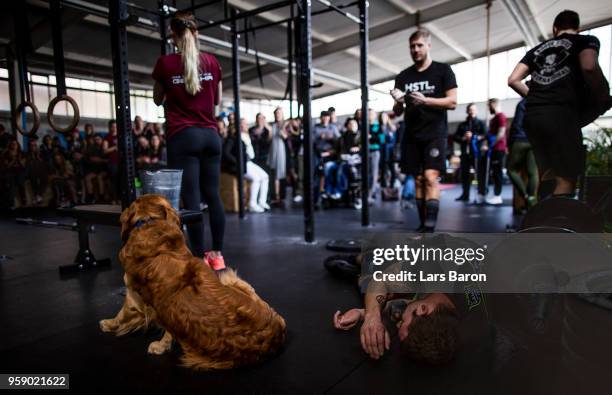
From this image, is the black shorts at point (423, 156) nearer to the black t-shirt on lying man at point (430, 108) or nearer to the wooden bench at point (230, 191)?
the black t-shirt on lying man at point (430, 108)

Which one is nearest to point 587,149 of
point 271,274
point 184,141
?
point 271,274

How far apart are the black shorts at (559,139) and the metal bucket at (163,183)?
214 centimetres

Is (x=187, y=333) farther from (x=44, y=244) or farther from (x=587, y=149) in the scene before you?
(x=44, y=244)

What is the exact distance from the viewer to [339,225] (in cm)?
416

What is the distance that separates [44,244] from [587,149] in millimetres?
4193

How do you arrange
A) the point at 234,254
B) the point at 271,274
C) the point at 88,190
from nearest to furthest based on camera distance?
the point at 271,274 → the point at 234,254 → the point at 88,190

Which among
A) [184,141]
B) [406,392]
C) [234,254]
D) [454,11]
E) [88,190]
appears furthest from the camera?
[454,11]

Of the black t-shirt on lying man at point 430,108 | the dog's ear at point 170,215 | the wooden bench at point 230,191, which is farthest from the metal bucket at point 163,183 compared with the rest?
the wooden bench at point 230,191

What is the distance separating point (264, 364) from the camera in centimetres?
128

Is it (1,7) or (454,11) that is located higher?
(454,11)

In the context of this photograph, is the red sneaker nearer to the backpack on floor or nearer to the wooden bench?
the wooden bench

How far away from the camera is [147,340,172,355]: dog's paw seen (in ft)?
4.51

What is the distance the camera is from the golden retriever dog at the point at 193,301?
1.17m

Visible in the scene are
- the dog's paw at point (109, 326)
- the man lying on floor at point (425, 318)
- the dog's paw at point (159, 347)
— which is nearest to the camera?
the man lying on floor at point (425, 318)
